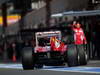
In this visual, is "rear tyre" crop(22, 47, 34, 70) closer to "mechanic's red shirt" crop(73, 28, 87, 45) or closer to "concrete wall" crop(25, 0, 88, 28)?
"mechanic's red shirt" crop(73, 28, 87, 45)

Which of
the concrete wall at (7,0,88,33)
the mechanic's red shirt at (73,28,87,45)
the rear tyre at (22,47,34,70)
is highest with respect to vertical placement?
the concrete wall at (7,0,88,33)

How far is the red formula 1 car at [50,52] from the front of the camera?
20.1 metres

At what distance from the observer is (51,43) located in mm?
20078

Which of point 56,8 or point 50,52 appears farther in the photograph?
point 56,8

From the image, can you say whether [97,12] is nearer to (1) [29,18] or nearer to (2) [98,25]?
(2) [98,25]

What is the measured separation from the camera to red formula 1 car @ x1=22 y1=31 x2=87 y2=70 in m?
20.1

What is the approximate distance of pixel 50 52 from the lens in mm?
20391

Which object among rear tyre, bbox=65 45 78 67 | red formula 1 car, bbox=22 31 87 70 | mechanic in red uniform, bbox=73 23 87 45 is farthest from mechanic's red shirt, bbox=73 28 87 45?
rear tyre, bbox=65 45 78 67

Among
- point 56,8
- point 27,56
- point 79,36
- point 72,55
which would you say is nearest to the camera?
point 72,55

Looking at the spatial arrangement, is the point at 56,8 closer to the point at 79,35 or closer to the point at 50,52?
the point at 79,35

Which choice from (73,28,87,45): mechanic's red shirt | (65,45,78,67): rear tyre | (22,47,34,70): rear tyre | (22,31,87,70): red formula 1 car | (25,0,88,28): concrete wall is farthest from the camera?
(25,0,88,28): concrete wall

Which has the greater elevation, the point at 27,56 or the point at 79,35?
the point at 79,35

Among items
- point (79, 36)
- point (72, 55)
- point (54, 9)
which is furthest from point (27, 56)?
point (54, 9)

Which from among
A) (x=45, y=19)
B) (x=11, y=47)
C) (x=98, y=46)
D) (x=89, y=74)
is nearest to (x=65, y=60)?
(x=89, y=74)
